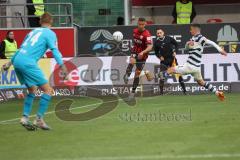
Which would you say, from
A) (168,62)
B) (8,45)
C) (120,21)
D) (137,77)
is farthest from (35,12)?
(137,77)

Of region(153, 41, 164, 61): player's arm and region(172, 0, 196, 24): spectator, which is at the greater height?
region(172, 0, 196, 24): spectator

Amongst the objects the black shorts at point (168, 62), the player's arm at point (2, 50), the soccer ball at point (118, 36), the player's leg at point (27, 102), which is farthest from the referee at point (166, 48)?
the player's leg at point (27, 102)

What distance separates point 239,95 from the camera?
21.2 meters

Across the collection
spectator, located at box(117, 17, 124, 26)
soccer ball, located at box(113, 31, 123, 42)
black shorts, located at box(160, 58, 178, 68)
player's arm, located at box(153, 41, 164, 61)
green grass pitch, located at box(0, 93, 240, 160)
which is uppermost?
spectator, located at box(117, 17, 124, 26)

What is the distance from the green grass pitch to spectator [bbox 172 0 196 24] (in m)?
9.47

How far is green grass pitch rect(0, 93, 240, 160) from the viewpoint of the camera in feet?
32.1

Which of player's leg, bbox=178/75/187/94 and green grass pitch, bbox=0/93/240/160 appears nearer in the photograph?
green grass pitch, bbox=0/93/240/160

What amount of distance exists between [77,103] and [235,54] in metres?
6.29

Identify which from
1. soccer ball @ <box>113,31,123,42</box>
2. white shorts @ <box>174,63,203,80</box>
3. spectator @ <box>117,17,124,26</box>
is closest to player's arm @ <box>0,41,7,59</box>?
soccer ball @ <box>113,31,123,42</box>

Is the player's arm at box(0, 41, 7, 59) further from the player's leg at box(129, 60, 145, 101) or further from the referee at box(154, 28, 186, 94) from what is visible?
the player's leg at box(129, 60, 145, 101)

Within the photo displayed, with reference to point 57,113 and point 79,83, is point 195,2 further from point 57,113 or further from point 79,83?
point 57,113

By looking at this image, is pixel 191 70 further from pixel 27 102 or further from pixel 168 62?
pixel 27 102

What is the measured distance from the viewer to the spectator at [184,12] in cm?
2598

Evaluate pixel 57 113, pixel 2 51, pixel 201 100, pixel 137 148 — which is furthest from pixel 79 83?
pixel 137 148
